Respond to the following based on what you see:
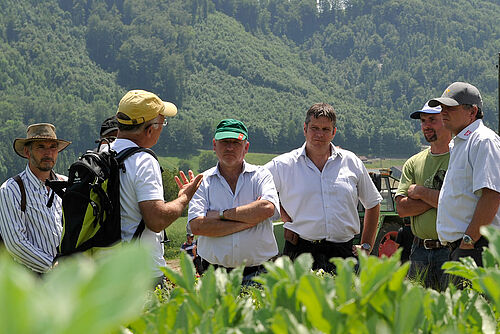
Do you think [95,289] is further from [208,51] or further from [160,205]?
[208,51]

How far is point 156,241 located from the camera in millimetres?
3045

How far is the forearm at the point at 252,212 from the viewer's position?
12.1ft

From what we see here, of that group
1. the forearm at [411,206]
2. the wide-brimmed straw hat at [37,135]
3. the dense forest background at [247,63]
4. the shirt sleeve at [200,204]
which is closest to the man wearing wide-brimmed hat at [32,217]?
the wide-brimmed straw hat at [37,135]

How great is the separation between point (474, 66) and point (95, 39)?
8594cm

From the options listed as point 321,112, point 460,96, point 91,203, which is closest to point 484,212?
point 460,96

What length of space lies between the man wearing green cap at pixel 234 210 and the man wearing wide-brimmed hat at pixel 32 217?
0.96 meters

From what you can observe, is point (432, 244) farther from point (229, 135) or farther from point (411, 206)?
point (229, 135)

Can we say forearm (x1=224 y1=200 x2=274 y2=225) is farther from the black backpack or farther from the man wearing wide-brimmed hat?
the man wearing wide-brimmed hat

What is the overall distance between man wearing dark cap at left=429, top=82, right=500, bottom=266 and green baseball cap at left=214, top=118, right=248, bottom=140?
126 centimetres

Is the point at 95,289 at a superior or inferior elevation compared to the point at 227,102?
superior

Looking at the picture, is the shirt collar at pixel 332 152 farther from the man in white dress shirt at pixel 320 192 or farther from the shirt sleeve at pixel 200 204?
the shirt sleeve at pixel 200 204

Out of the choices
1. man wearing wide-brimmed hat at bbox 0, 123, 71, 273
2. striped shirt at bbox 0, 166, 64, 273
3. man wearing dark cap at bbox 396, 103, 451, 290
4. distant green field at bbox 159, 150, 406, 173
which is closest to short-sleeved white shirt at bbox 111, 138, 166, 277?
man wearing wide-brimmed hat at bbox 0, 123, 71, 273

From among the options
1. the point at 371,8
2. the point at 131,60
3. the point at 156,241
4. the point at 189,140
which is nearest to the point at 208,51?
the point at 131,60

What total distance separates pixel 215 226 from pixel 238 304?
2.72 m
